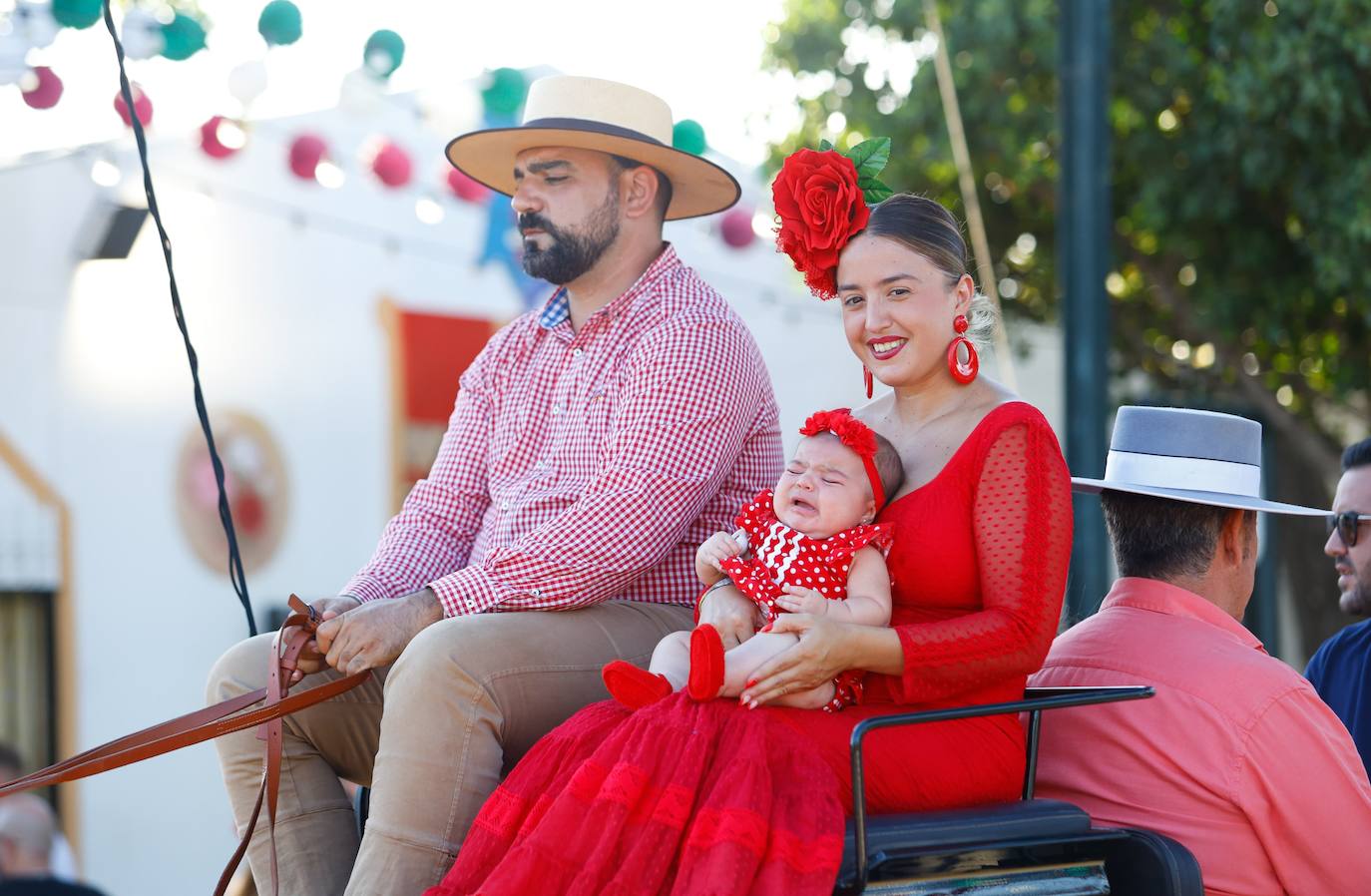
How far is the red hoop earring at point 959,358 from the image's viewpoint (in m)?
2.74

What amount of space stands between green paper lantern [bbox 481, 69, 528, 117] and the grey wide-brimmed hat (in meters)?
4.06

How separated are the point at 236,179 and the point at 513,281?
57.3 inches

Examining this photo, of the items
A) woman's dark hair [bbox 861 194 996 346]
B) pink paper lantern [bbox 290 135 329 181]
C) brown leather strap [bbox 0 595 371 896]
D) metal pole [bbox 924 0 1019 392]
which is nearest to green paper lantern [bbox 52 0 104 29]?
pink paper lantern [bbox 290 135 329 181]

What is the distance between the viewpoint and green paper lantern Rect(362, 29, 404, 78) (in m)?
6.14

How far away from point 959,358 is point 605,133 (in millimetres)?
1080

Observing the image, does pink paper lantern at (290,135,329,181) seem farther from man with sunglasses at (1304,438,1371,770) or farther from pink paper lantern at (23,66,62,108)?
man with sunglasses at (1304,438,1371,770)

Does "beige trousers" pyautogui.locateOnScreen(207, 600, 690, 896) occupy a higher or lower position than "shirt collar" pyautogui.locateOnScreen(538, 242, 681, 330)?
lower

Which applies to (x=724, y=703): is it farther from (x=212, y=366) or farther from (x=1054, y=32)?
(x=1054, y=32)

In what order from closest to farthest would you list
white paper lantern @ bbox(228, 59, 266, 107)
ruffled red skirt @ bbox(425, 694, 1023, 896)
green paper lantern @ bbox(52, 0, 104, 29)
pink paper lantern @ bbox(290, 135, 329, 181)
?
ruffled red skirt @ bbox(425, 694, 1023, 896) < green paper lantern @ bbox(52, 0, 104, 29) < white paper lantern @ bbox(228, 59, 266, 107) < pink paper lantern @ bbox(290, 135, 329, 181)

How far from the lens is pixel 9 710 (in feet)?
21.9

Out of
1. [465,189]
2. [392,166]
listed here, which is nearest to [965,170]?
[465,189]

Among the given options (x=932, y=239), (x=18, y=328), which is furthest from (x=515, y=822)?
(x=18, y=328)

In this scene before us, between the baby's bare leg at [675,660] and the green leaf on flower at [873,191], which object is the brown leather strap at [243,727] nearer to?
the baby's bare leg at [675,660]

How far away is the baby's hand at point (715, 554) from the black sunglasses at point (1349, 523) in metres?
1.87
